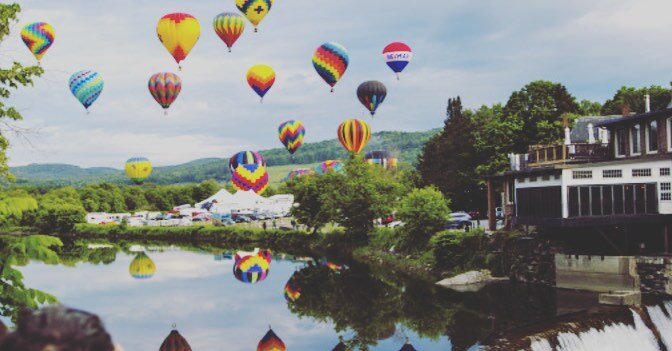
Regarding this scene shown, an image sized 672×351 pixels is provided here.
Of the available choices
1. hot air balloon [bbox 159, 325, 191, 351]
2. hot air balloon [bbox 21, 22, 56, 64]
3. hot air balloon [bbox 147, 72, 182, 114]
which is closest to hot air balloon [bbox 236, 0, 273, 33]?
hot air balloon [bbox 147, 72, 182, 114]

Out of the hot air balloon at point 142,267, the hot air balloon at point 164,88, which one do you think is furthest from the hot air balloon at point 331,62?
the hot air balloon at point 142,267

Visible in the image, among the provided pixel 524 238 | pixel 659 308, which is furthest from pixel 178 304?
pixel 659 308

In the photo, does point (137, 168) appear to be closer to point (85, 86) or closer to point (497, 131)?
point (85, 86)

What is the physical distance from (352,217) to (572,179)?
26.9 meters

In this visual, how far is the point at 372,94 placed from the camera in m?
73.7

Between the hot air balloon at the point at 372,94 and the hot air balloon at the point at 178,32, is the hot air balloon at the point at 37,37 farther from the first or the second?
the hot air balloon at the point at 372,94

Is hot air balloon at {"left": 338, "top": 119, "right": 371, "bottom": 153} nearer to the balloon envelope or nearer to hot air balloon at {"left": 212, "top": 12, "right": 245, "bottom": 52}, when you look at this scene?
hot air balloon at {"left": 212, "top": 12, "right": 245, "bottom": 52}

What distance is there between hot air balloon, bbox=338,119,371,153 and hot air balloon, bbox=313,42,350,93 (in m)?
9.77

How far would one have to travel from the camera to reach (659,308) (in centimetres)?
2828

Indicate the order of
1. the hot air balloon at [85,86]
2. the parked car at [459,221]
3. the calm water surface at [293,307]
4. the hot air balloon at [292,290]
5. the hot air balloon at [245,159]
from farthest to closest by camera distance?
1. the hot air balloon at [245,159]
2. the hot air balloon at [85,86]
3. the parked car at [459,221]
4. the hot air balloon at [292,290]
5. the calm water surface at [293,307]

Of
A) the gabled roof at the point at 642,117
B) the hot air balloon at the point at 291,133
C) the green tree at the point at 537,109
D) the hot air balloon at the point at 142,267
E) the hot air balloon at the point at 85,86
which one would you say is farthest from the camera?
the hot air balloon at the point at 291,133

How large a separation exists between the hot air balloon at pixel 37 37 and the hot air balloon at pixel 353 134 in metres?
33.2

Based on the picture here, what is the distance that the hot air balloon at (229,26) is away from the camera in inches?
2552

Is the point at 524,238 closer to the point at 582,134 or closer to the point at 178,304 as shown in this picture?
the point at 582,134
